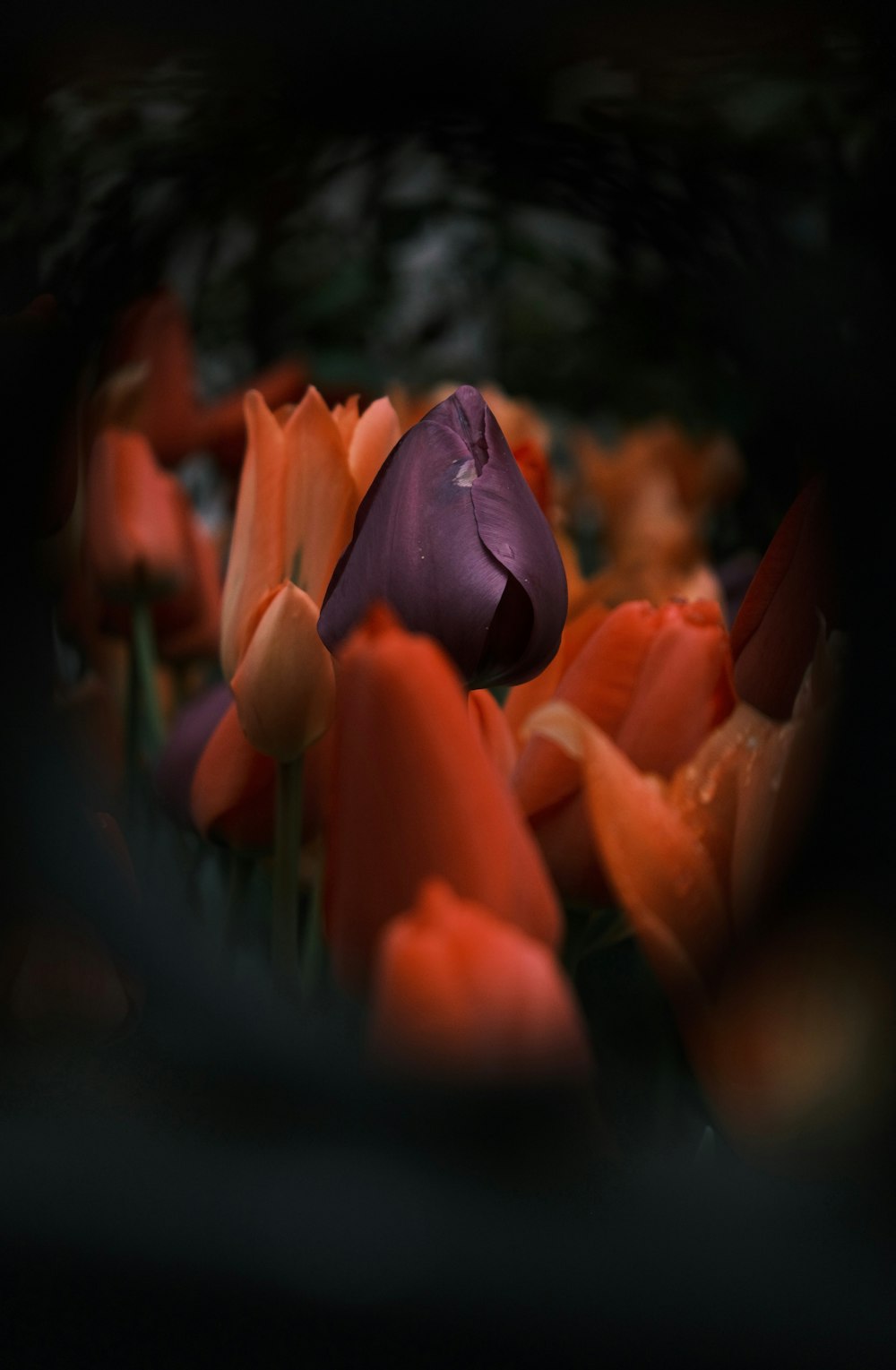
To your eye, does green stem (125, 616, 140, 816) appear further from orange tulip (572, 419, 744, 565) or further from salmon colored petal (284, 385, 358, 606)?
orange tulip (572, 419, 744, 565)

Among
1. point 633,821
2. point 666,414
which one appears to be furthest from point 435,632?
point 666,414

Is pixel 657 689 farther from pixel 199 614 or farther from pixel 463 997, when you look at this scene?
pixel 199 614

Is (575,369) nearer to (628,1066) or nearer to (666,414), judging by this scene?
(666,414)

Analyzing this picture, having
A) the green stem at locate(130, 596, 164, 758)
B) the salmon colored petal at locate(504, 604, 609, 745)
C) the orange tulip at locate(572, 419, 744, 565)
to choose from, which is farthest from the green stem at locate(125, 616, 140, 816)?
the orange tulip at locate(572, 419, 744, 565)

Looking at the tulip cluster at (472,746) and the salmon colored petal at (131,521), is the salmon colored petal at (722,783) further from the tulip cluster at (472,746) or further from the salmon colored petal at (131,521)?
the salmon colored petal at (131,521)

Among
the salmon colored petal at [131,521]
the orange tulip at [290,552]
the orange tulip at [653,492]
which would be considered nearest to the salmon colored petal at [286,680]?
the orange tulip at [290,552]
